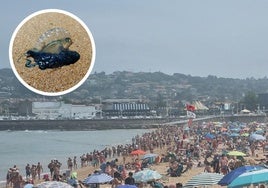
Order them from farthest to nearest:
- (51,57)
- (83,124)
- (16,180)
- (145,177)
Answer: (83,124) → (16,180) → (145,177) → (51,57)

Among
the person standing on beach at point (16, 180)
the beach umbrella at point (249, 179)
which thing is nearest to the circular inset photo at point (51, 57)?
the beach umbrella at point (249, 179)

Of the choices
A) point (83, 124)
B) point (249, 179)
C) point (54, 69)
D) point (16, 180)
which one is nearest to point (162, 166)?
point (16, 180)

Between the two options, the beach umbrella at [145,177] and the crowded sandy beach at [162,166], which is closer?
the beach umbrella at [145,177]

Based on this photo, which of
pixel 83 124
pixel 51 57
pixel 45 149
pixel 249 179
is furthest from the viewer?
pixel 83 124

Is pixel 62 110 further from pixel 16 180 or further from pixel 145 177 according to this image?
pixel 145 177

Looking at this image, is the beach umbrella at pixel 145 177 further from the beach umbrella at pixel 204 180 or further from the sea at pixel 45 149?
the sea at pixel 45 149

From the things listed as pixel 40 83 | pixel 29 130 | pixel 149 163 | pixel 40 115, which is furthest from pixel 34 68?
pixel 40 115
